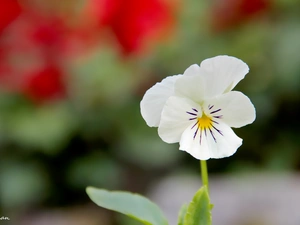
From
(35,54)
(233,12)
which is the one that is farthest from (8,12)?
(233,12)

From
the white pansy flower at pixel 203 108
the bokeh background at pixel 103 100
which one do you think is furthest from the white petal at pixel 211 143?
the bokeh background at pixel 103 100

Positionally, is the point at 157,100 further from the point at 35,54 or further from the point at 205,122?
the point at 35,54

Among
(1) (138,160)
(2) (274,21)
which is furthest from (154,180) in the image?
(2) (274,21)

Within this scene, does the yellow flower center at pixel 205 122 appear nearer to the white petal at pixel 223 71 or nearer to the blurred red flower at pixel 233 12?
the white petal at pixel 223 71

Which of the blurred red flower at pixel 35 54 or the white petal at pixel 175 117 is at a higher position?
the blurred red flower at pixel 35 54

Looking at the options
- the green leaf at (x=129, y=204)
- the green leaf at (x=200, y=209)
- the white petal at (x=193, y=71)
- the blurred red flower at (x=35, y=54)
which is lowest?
the green leaf at (x=200, y=209)

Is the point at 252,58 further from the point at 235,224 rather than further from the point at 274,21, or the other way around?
the point at 235,224

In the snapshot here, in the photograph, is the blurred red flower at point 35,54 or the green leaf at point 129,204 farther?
the blurred red flower at point 35,54

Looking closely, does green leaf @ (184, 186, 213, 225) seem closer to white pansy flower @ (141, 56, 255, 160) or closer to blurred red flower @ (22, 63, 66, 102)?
white pansy flower @ (141, 56, 255, 160)
